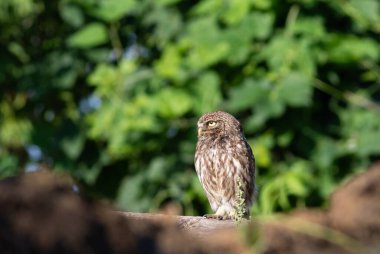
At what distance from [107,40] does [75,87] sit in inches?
19.8

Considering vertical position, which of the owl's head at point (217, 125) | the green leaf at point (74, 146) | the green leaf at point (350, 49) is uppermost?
the green leaf at point (350, 49)

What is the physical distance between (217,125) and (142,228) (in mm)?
4460

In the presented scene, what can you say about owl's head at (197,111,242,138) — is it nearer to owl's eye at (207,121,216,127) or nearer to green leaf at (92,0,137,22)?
owl's eye at (207,121,216,127)

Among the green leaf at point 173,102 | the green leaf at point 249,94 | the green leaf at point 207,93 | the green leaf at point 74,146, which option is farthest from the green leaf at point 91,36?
the green leaf at point 249,94

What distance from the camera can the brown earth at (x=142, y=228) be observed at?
328 cm

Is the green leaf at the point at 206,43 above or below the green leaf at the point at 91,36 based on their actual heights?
below

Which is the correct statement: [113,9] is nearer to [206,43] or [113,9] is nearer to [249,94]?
[206,43]

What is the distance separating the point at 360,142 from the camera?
9508 millimetres

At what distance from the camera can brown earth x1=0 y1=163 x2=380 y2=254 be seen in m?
3.28

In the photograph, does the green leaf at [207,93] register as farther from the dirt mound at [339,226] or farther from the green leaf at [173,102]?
the dirt mound at [339,226]

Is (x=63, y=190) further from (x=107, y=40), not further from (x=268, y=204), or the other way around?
(x=107, y=40)

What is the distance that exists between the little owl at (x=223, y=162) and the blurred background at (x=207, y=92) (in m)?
1.29

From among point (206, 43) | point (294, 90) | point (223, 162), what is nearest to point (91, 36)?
point (206, 43)

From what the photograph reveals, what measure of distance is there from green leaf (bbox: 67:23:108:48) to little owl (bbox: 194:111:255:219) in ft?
8.76
